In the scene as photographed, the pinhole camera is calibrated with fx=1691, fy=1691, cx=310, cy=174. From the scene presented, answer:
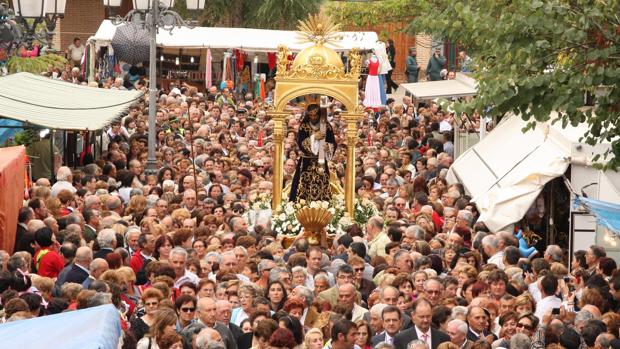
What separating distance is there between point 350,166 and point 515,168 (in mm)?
2426

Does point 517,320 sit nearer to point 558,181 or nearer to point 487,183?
point 558,181

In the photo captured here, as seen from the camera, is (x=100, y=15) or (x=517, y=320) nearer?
(x=517, y=320)

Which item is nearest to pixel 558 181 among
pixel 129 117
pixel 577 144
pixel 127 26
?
pixel 577 144

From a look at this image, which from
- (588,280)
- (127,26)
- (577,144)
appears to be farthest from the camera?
(127,26)

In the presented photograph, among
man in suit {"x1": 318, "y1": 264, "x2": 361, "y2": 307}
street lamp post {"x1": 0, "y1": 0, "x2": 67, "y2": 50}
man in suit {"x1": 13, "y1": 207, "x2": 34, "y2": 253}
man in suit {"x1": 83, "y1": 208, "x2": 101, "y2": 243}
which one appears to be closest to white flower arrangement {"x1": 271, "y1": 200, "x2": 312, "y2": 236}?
man in suit {"x1": 83, "y1": 208, "x2": 101, "y2": 243}

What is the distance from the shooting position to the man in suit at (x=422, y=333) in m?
15.0

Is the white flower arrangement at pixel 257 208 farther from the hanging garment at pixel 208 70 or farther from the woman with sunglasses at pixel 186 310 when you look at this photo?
the hanging garment at pixel 208 70

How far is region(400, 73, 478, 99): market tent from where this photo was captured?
107 feet

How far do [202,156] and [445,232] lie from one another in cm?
733

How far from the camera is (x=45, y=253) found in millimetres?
18234

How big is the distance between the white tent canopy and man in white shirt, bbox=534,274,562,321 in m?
27.2

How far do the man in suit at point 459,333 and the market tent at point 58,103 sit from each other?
10410 millimetres

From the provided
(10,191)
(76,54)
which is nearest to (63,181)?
(10,191)

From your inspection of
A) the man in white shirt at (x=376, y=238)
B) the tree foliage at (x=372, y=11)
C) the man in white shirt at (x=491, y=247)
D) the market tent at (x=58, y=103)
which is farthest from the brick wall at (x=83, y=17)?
the man in white shirt at (x=491, y=247)
